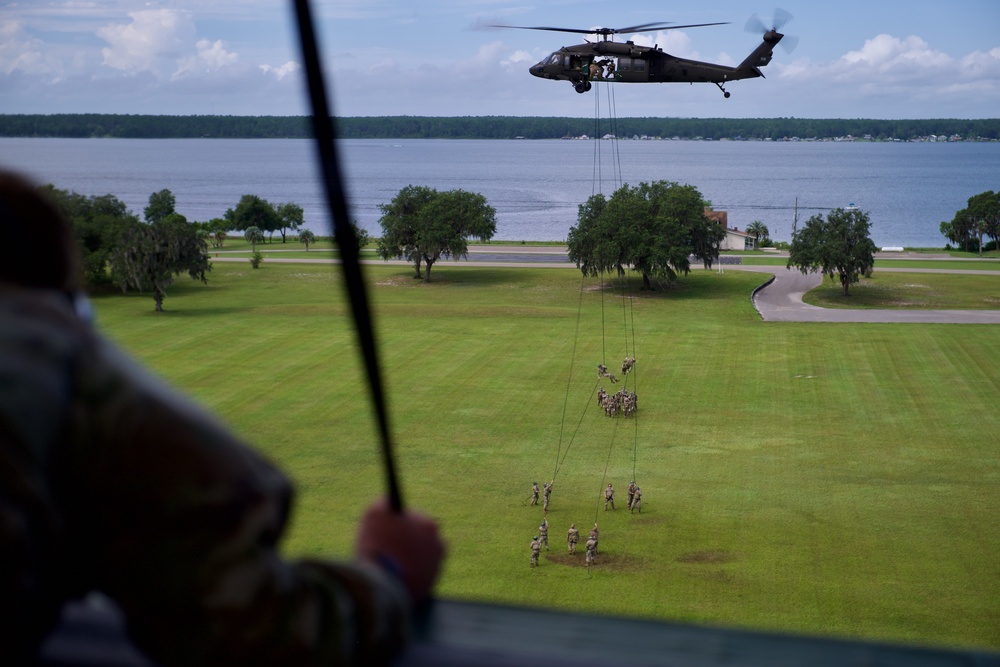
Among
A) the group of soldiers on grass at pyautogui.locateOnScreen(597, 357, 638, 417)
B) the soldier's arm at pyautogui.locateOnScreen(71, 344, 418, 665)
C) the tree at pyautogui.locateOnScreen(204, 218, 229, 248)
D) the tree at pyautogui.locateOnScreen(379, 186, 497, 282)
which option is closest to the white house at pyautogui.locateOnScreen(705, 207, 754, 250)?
the tree at pyautogui.locateOnScreen(379, 186, 497, 282)

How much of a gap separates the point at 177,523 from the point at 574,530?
1942 cm

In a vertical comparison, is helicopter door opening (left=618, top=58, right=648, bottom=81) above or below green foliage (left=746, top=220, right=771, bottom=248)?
above

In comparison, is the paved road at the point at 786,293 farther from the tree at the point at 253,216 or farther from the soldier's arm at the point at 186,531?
the soldier's arm at the point at 186,531

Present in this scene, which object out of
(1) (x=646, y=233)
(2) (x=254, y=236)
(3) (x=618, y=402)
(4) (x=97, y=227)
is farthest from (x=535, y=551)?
(2) (x=254, y=236)

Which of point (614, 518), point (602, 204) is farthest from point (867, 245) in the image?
point (614, 518)

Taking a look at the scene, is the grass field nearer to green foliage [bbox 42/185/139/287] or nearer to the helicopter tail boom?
green foliage [bbox 42/185/139/287]

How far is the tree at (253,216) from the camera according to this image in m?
81.4

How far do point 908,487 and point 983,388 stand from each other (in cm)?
1114

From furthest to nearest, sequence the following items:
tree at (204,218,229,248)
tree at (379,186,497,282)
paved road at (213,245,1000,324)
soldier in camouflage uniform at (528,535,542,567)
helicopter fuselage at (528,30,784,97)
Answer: tree at (204,218,229,248)
tree at (379,186,497,282)
paved road at (213,245,1000,324)
helicopter fuselage at (528,30,784,97)
soldier in camouflage uniform at (528,535,542,567)

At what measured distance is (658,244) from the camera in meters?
54.1

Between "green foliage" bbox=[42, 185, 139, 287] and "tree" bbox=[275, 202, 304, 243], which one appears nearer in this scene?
"green foliage" bbox=[42, 185, 139, 287]

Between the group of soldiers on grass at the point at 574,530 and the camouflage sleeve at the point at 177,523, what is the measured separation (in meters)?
18.6

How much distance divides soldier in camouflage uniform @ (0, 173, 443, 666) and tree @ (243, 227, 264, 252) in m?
74.8

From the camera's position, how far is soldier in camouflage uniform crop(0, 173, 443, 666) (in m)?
1.18
